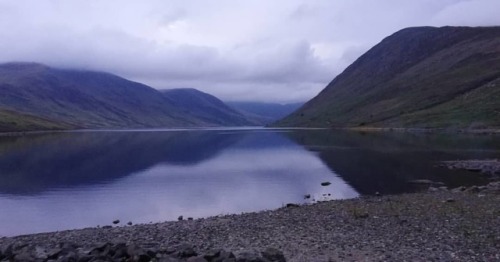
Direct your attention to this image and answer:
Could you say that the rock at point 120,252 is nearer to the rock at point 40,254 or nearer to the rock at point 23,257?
the rock at point 40,254

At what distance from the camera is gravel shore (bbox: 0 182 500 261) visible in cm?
2533

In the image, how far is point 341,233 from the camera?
30.6m

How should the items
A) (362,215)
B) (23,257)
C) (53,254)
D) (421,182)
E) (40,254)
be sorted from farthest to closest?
(421,182)
(362,215)
(40,254)
(53,254)
(23,257)

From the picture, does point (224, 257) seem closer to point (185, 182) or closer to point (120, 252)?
point (120, 252)

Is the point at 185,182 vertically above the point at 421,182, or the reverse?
the point at 421,182

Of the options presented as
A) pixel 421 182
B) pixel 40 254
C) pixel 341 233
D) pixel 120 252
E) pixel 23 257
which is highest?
pixel 120 252

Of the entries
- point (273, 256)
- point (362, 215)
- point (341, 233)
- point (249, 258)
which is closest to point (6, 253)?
point (249, 258)

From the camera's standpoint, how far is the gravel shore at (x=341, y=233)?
25328 millimetres

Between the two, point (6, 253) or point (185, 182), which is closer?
point (6, 253)

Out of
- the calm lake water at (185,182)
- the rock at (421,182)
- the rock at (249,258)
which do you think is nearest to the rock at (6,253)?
the rock at (249,258)

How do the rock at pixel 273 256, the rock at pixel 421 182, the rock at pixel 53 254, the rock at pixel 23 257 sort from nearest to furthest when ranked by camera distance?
the rock at pixel 273 256, the rock at pixel 23 257, the rock at pixel 53 254, the rock at pixel 421 182

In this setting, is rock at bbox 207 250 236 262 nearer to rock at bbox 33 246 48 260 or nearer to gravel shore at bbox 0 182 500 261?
gravel shore at bbox 0 182 500 261

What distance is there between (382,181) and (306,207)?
2495 centimetres

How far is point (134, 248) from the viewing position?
933 inches
